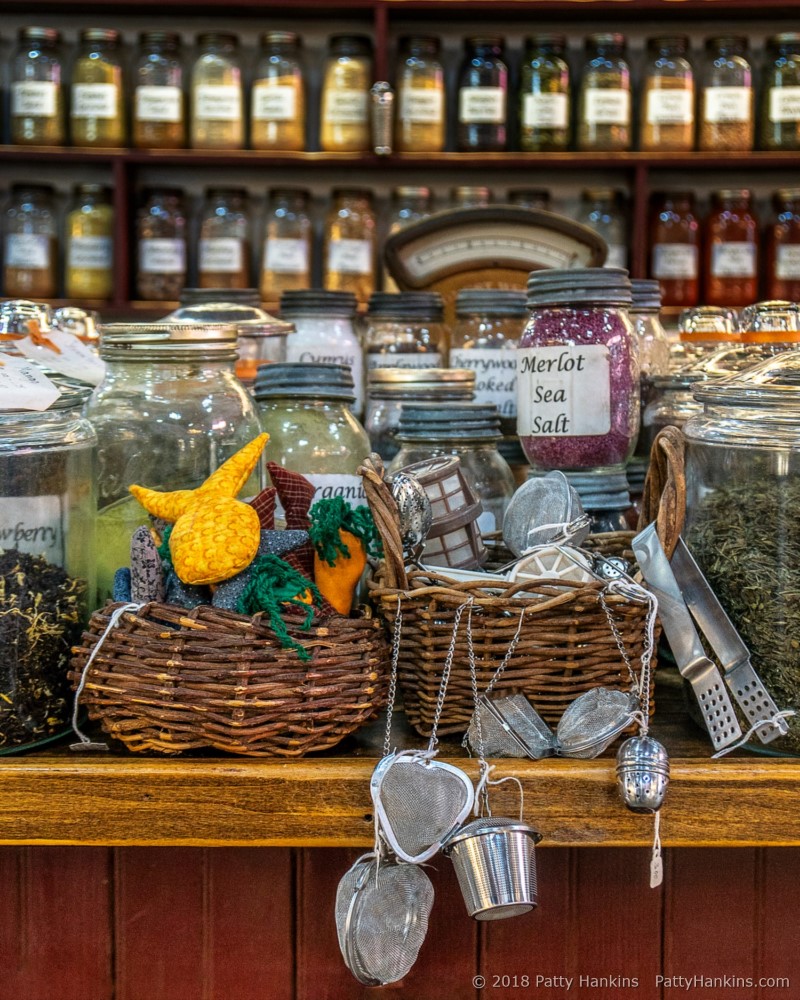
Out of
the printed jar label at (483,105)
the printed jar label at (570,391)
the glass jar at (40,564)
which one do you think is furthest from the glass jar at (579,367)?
the printed jar label at (483,105)

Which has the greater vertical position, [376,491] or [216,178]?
[216,178]

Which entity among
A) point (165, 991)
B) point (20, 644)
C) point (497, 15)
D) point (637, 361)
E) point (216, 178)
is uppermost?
point (497, 15)

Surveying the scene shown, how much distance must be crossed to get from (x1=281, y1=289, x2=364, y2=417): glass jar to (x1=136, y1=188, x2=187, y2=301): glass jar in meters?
1.40

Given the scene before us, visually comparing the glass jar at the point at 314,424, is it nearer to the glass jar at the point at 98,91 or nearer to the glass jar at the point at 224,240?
the glass jar at the point at 224,240

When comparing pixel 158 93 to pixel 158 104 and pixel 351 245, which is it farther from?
pixel 351 245

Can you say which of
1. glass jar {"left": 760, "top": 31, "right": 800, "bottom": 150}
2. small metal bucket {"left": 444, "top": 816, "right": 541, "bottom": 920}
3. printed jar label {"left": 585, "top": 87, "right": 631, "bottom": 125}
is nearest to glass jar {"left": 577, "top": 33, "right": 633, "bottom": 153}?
printed jar label {"left": 585, "top": 87, "right": 631, "bottom": 125}

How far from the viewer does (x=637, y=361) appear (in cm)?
92

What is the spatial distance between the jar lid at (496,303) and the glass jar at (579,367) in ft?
0.71

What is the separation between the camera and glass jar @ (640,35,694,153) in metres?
2.48

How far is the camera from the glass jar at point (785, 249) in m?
2.53

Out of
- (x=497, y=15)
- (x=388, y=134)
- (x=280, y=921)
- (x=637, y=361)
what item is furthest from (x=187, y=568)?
(x=497, y=15)

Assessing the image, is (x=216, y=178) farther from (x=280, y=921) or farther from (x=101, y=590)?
(x=280, y=921)

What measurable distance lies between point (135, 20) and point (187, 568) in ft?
8.06

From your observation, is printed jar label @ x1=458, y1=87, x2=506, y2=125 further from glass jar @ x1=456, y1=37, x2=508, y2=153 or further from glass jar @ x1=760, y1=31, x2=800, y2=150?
glass jar @ x1=760, y1=31, x2=800, y2=150
